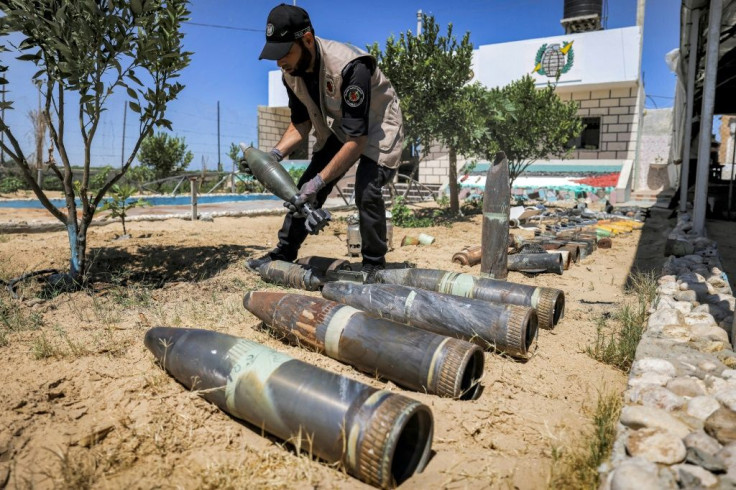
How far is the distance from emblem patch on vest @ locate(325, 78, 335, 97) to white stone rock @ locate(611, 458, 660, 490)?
284cm

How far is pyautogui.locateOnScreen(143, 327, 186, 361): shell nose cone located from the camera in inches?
90.4

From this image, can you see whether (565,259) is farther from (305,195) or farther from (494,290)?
(305,195)

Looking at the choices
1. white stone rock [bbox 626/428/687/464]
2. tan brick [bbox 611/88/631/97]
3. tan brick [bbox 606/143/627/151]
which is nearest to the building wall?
tan brick [bbox 611/88/631/97]

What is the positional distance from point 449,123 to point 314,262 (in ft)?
21.5

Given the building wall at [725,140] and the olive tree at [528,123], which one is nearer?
the olive tree at [528,123]

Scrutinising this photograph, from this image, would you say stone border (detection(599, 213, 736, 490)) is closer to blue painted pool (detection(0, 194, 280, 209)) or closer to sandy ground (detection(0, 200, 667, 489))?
sandy ground (detection(0, 200, 667, 489))

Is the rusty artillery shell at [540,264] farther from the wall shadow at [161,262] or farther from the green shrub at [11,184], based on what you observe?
the green shrub at [11,184]

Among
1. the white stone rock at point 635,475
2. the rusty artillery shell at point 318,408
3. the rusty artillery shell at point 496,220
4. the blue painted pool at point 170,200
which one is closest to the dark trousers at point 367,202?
the rusty artillery shell at point 496,220

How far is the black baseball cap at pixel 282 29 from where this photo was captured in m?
3.20

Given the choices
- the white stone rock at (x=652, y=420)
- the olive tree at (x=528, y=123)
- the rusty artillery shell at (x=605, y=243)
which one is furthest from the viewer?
the olive tree at (x=528, y=123)

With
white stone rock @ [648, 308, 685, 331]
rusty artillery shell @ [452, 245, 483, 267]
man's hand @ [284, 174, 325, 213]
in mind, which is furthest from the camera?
rusty artillery shell @ [452, 245, 483, 267]

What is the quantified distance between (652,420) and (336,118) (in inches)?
111

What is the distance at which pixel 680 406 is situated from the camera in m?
1.81

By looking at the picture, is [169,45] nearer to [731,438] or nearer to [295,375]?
[295,375]
